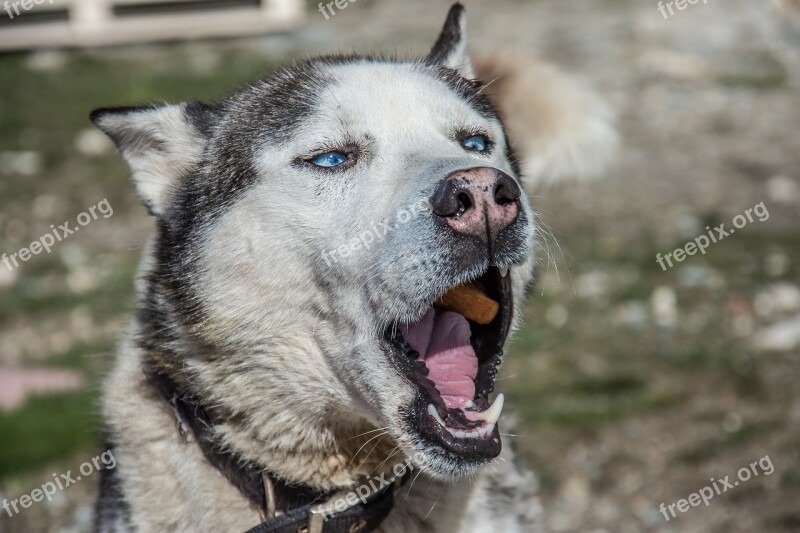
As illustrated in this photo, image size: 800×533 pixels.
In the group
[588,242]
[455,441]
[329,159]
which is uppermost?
[329,159]

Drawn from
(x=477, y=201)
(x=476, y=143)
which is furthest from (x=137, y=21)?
(x=477, y=201)

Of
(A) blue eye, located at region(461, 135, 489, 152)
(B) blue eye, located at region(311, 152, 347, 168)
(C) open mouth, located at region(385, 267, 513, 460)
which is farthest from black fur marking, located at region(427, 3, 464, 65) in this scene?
(C) open mouth, located at region(385, 267, 513, 460)

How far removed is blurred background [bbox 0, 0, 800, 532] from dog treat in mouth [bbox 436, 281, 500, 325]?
40cm

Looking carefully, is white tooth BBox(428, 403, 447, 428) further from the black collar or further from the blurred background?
the blurred background

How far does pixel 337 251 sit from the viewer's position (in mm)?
2707

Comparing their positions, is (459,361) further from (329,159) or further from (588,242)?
(588,242)

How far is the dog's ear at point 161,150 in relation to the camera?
3090 millimetres

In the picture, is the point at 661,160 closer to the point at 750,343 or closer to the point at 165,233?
the point at 750,343

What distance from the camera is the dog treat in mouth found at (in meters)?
2.76

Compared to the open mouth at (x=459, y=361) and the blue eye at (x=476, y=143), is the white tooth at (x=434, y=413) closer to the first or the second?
the open mouth at (x=459, y=361)

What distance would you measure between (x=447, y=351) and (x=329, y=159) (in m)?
0.62

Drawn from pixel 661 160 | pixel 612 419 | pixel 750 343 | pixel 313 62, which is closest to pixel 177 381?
pixel 313 62

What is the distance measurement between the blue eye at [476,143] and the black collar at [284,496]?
37.7 inches

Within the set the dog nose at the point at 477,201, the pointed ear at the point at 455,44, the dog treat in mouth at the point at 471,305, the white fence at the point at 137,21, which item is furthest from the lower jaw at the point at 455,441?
the white fence at the point at 137,21
